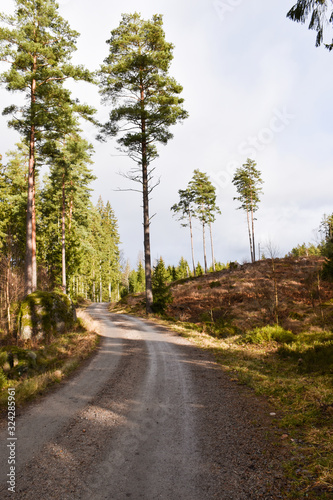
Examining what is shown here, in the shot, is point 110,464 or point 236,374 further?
point 236,374

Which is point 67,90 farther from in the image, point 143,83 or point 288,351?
point 288,351

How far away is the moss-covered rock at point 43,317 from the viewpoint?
12.0m

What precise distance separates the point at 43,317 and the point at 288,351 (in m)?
11.4

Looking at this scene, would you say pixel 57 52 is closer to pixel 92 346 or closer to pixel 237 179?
pixel 92 346

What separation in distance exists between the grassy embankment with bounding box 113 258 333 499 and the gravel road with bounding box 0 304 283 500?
0.41 m

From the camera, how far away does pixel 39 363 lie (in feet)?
27.8

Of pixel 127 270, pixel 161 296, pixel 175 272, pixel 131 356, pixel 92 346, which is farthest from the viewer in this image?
pixel 127 270

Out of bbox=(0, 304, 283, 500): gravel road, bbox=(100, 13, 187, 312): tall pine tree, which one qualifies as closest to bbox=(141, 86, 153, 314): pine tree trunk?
bbox=(100, 13, 187, 312): tall pine tree

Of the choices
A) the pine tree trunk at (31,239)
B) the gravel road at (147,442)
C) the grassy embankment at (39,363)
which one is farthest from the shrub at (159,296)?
the gravel road at (147,442)

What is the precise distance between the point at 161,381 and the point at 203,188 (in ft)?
136

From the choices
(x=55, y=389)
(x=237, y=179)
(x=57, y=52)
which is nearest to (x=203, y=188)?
(x=237, y=179)

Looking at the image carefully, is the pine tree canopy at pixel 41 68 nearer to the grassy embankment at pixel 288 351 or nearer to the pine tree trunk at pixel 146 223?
the pine tree trunk at pixel 146 223

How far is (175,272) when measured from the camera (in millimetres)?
66500

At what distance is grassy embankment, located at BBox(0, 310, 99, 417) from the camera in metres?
6.50
